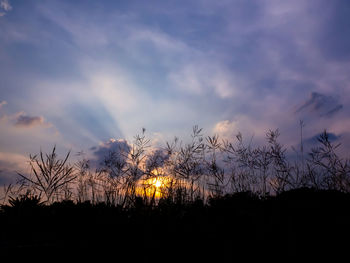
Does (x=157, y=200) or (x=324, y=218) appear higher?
(x=157, y=200)

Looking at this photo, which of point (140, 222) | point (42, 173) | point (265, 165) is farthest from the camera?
point (265, 165)

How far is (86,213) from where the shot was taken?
120 inches

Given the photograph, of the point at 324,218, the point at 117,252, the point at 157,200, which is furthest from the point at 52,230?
the point at 324,218

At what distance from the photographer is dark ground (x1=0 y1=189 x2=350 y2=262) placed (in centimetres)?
187

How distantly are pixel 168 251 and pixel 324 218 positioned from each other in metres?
1.51

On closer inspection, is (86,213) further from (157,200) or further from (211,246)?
(211,246)

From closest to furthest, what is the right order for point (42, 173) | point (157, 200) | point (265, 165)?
point (157, 200) < point (42, 173) < point (265, 165)

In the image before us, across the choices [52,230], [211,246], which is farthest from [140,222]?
[52,230]

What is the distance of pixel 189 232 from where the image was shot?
221cm

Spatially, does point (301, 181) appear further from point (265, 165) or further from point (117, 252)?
point (117, 252)

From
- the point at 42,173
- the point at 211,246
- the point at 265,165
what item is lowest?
the point at 211,246

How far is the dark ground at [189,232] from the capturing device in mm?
1869

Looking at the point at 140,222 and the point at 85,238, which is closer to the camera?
the point at 85,238

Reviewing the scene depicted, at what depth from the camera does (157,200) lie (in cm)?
370
